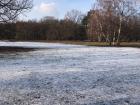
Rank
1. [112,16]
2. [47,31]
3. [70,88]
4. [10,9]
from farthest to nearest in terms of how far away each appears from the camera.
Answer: [47,31]
[112,16]
[10,9]
[70,88]

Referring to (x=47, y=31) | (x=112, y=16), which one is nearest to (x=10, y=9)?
(x=112, y=16)

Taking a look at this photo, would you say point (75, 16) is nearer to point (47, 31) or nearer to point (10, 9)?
point (47, 31)

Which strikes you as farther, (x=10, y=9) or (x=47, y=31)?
(x=47, y=31)

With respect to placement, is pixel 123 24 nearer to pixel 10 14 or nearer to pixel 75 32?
pixel 10 14

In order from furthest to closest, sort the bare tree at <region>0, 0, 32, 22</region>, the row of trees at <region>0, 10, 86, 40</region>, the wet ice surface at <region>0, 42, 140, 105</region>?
1. the row of trees at <region>0, 10, 86, 40</region>
2. the bare tree at <region>0, 0, 32, 22</region>
3. the wet ice surface at <region>0, 42, 140, 105</region>

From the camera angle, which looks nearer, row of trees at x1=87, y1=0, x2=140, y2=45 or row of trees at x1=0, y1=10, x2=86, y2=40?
row of trees at x1=87, y1=0, x2=140, y2=45

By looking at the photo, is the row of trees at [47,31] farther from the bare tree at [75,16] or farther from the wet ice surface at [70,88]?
the wet ice surface at [70,88]

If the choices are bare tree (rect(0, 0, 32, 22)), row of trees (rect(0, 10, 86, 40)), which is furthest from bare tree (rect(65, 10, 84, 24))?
bare tree (rect(0, 0, 32, 22))

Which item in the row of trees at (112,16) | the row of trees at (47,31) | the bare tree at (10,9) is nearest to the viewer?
the bare tree at (10,9)

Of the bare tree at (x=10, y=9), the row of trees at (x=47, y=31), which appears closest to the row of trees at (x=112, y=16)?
the bare tree at (x=10, y=9)

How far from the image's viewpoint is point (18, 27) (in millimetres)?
117812

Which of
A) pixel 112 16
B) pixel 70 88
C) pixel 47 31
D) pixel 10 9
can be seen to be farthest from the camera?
pixel 47 31

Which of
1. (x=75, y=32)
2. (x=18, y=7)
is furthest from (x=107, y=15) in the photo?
(x=75, y=32)

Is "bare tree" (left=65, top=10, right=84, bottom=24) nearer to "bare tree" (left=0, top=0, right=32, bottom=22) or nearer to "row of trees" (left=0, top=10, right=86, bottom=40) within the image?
"row of trees" (left=0, top=10, right=86, bottom=40)
